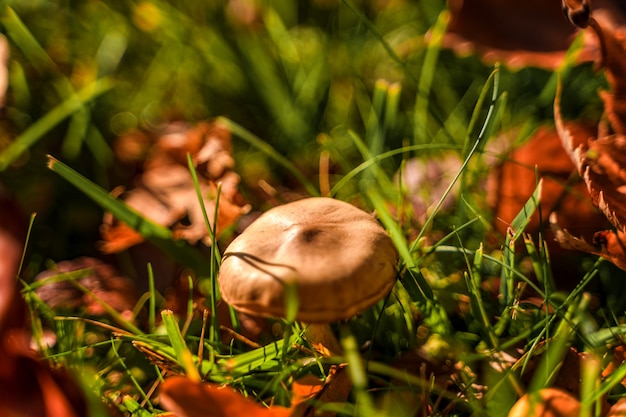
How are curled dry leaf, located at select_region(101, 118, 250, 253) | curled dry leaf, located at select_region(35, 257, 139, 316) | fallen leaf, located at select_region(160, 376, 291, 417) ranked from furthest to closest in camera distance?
curled dry leaf, located at select_region(101, 118, 250, 253) → curled dry leaf, located at select_region(35, 257, 139, 316) → fallen leaf, located at select_region(160, 376, 291, 417)

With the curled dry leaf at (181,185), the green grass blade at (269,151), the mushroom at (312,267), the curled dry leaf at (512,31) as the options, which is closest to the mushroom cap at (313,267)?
the mushroom at (312,267)

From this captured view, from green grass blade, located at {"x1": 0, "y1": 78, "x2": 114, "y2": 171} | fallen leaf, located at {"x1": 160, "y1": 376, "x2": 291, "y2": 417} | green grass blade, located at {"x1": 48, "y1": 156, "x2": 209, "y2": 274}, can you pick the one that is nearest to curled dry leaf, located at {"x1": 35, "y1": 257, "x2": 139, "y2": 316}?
green grass blade, located at {"x1": 48, "y1": 156, "x2": 209, "y2": 274}

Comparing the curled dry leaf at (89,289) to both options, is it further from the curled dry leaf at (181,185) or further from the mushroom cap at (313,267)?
the mushroom cap at (313,267)

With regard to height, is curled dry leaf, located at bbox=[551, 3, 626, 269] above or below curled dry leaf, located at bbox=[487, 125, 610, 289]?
above

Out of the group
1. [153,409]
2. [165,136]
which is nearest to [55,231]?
[165,136]

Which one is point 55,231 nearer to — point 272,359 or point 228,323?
point 228,323

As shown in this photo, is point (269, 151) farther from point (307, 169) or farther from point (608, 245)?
point (608, 245)

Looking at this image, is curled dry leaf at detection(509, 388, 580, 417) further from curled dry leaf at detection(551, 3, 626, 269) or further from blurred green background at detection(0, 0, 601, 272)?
blurred green background at detection(0, 0, 601, 272)
